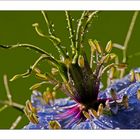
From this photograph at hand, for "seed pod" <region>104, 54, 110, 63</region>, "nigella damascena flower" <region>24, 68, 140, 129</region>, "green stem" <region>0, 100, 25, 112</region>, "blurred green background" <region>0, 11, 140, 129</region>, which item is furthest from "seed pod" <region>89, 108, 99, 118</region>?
"green stem" <region>0, 100, 25, 112</region>

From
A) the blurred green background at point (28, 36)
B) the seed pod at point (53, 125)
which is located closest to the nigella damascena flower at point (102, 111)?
the seed pod at point (53, 125)

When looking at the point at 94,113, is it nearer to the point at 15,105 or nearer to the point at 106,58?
the point at 106,58

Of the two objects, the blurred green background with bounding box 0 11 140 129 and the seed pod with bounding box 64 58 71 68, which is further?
the blurred green background with bounding box 0 11 140 129

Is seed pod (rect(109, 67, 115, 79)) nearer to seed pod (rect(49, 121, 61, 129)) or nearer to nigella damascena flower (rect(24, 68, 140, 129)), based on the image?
nigella damascena flower (rect(24, 68, 140, 129))

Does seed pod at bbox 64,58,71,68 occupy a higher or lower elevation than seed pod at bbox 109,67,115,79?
higher
